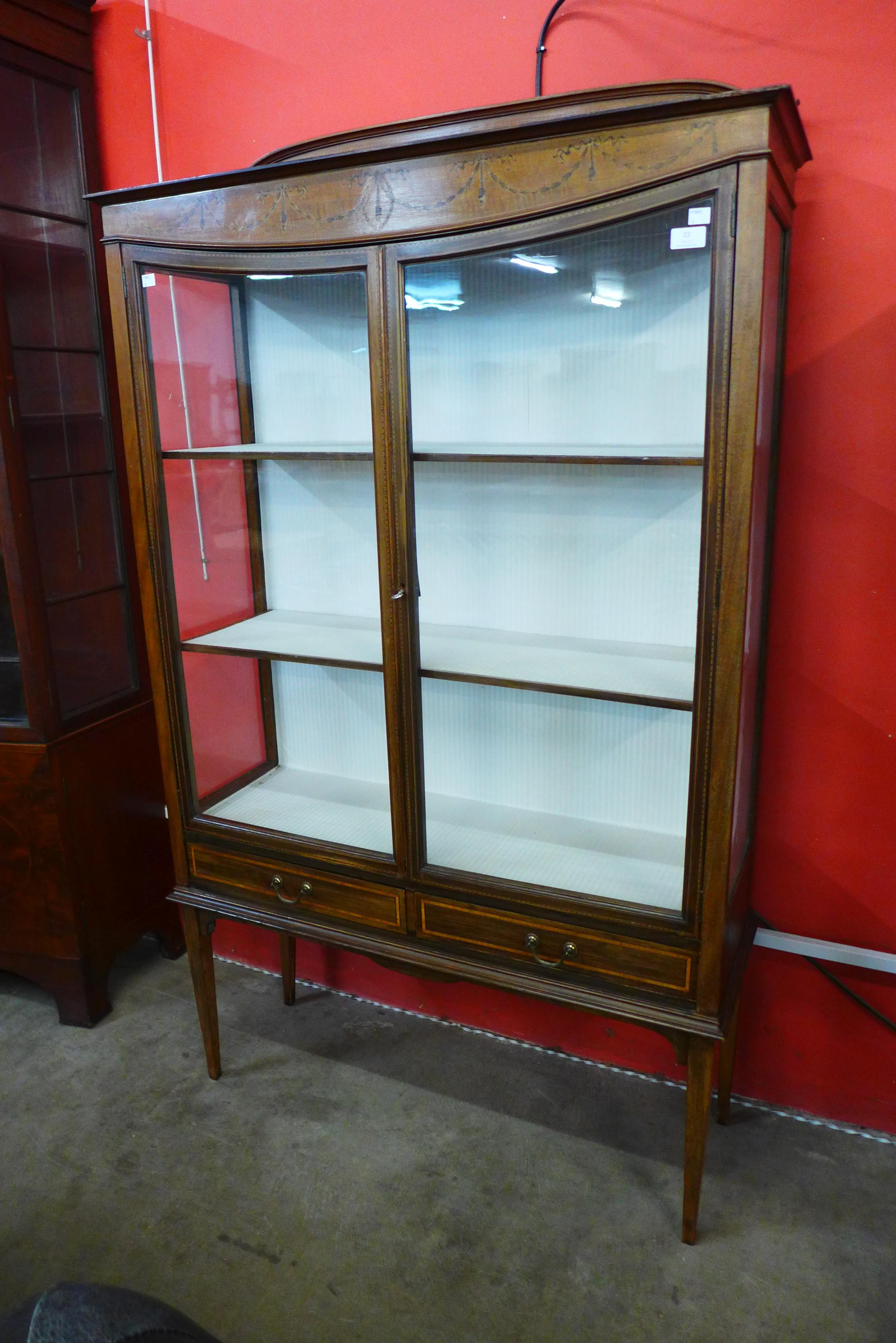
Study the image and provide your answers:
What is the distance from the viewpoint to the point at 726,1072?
156 centimetres

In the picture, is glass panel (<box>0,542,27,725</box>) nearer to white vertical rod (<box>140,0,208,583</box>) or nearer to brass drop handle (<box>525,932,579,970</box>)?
white vertical rod (<box>140,0,208,583</box>)

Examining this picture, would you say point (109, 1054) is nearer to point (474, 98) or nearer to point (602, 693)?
point (602, 693)

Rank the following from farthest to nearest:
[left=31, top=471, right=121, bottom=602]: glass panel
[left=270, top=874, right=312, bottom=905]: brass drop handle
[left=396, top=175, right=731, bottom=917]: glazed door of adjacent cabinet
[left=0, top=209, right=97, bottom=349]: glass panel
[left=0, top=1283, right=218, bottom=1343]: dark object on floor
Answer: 1. [left=31, top=471, right=121, bottom=602]: glass panel
2. [left=0, top=209, right=97, bottom=349]: glass panel
3. [left=270, top=874, right=312, bottom=905]: brass drop handle
4. [left=396, top=175, right=731, bottom=917]: glazed door of adjacent cabinet
5. [left=0, top=1283, right=218, bottom=1343]: dark object on floor

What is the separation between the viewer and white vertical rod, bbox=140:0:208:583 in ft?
4.72

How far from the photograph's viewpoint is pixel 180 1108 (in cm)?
166

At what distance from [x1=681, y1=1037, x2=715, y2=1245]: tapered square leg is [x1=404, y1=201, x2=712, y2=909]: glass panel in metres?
0.21

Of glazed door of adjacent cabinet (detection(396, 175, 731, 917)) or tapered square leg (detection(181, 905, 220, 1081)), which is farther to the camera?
tapered square leg (detection(181, 905, 220, 1081))

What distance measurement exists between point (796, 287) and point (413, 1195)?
150 centimetres

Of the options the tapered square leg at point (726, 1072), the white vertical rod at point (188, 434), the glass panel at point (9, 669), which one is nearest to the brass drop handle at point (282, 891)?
the white vertical rod at point (188, 434)

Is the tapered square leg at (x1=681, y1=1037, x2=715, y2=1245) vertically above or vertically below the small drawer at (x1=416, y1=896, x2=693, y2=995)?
below

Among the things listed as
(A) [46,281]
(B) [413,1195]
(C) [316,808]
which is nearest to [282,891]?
(C) [316,808]

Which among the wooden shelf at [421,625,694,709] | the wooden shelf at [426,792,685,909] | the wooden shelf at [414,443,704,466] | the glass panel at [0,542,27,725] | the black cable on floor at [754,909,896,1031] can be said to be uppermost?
the wooden shelf at [414,443,704,466]

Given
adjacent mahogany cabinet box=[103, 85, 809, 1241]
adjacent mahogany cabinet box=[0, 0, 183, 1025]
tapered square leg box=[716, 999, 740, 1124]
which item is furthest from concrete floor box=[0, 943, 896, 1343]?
adjacent mahogany cabinet box=[0, 0, 183, 1025]

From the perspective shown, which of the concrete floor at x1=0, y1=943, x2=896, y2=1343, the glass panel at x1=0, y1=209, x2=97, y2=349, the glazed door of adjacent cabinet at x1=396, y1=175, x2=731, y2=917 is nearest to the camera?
the glazed door of adjacent cabinet at x1=396, y1=175, x2=731, y2=917
